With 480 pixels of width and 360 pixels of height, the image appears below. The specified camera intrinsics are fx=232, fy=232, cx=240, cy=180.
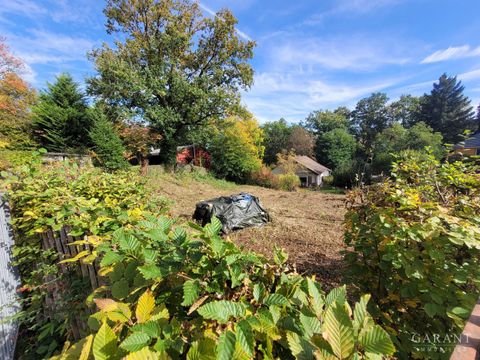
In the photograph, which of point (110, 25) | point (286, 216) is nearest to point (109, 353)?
point (286, 216)

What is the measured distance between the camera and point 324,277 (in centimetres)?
341

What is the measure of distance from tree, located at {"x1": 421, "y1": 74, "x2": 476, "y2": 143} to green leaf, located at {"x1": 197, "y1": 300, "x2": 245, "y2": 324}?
38.9 meters

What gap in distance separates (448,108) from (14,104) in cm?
4288

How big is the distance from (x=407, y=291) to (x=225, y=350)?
4.31 feet

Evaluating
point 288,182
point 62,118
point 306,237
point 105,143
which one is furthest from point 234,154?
point 306,237

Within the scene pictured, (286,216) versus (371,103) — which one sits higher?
(371,103)

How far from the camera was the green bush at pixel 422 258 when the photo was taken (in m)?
1.20

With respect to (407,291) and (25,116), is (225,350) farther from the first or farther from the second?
(25,116)

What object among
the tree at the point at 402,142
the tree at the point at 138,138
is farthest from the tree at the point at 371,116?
the tree at the point at 138,138

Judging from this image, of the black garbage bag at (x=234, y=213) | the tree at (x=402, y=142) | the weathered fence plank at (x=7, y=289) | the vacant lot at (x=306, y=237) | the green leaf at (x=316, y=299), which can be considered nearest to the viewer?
the green leaf at (x=316, y=299)

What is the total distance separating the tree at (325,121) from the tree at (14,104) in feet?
113

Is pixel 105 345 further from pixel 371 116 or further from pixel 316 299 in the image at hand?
pixel 371 116

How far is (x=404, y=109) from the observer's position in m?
36.5

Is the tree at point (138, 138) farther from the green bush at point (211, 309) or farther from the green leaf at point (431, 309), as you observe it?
the green leaf at point (431, 309)
